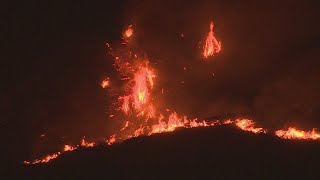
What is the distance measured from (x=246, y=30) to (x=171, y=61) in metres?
2.61

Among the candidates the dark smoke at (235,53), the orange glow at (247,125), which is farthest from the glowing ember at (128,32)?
the orange glow at (247,125)

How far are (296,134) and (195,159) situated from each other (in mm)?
3316

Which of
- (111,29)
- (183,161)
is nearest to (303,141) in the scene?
(183,161)

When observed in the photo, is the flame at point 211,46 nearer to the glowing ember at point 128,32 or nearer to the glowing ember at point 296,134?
the glowing ember at point 128,32

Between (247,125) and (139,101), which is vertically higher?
(139,101)

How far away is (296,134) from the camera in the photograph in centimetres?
1268

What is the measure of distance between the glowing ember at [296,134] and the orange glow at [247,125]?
0.48 meters

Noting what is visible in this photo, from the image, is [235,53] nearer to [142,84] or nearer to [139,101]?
[142,84]

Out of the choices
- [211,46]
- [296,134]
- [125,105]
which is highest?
[211,46]

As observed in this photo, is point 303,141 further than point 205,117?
No

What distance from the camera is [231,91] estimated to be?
15.4 meters

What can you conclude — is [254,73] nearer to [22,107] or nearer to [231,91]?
[231,91]

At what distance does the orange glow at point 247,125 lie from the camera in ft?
42.2

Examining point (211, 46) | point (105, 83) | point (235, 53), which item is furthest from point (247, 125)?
point (105, 83)
